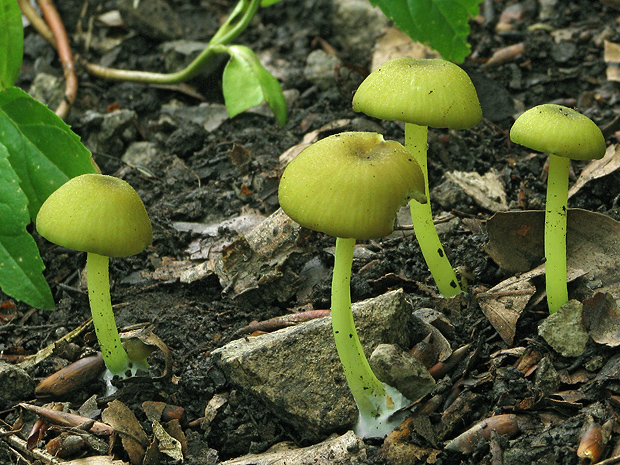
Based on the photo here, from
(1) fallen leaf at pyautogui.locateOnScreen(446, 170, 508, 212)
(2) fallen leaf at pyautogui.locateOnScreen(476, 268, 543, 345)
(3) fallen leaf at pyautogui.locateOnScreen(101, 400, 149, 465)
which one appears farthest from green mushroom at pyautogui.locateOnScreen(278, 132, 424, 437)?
(1) fallen leaf at pyautogui.locateOnScreen(446, 170, 508, 212)

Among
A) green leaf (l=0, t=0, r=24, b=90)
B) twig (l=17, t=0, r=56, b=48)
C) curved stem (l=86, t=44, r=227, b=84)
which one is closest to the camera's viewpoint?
green leaf (l=0, t=0, r=24, b=90)

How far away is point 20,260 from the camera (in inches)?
130

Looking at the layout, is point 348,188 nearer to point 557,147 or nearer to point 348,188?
point 348,188

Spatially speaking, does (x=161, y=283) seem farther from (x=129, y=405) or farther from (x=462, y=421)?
(x=462, y=421)

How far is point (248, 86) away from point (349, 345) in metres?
2.49

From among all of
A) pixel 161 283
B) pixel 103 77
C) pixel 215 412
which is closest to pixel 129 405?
pixel 215 412

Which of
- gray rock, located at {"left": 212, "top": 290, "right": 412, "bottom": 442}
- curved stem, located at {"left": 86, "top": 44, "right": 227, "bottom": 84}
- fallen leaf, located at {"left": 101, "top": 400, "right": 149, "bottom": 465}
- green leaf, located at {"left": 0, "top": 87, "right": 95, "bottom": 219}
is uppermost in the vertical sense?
green leaf, located at {"left": 0, "top": 87, "right": 95, "bottom": 219}

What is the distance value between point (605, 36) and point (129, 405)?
13.8 ft

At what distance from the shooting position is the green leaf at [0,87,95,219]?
3615 mm

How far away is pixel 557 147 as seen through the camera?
2.60 metres

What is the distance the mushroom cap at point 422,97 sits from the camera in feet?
8.63

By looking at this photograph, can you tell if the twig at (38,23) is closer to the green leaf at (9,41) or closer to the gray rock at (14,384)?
the green leaf at (9,41)

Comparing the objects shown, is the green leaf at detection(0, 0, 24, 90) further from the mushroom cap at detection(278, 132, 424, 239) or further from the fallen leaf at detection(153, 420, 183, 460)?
the mushroom cap at detection(278, 132, 424, 239)

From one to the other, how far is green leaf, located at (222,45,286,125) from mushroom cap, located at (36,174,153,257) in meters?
1.91
